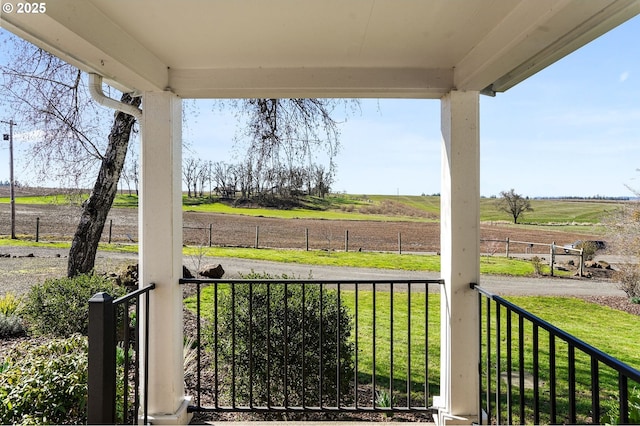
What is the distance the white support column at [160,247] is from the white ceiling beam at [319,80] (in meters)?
0.22

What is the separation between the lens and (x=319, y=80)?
2201 mm

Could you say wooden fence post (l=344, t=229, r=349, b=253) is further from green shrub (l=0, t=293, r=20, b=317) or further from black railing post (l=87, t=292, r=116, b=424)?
green shrub (l=0, t=293, r=20, b=317)

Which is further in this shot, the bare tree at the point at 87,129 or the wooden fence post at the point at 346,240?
the wooden fence post at the point at 346,240

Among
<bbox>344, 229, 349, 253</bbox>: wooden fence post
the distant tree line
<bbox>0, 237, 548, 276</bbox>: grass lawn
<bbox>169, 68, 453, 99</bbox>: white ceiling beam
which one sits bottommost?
<bbox>0, 237, 548, 276</bbox>: grass lawn

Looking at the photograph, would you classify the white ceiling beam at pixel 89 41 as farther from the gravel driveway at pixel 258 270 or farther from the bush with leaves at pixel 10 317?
the bush with leaves at pixel 10 317

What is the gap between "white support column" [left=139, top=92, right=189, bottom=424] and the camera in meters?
2.16

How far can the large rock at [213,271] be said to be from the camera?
432cm

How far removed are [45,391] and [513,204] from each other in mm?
3948

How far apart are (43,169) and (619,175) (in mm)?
5839

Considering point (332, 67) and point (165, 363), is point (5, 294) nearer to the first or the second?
point (165, 363)

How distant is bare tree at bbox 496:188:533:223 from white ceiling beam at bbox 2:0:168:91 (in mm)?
3212

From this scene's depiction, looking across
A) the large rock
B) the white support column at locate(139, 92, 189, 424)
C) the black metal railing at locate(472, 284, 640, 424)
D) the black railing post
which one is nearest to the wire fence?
the large rock

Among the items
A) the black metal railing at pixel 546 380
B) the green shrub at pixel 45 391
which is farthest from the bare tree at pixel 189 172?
the black metal railing at pixel 546 380

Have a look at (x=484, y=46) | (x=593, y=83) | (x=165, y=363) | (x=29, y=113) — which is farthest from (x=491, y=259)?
(x=29, y=113)
